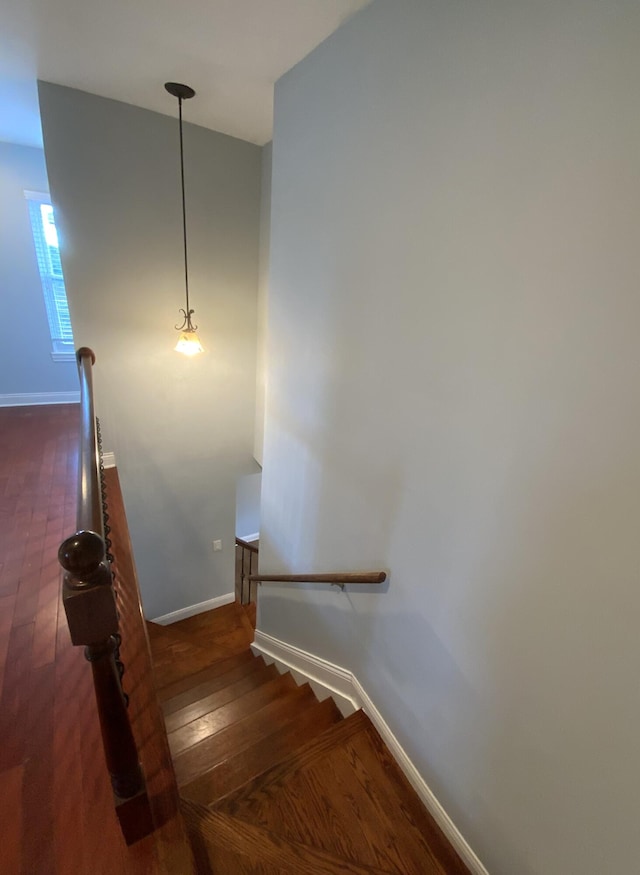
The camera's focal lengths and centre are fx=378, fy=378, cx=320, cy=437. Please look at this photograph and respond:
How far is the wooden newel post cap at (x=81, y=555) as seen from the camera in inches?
25.8

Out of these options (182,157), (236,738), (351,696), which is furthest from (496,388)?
(182,157)

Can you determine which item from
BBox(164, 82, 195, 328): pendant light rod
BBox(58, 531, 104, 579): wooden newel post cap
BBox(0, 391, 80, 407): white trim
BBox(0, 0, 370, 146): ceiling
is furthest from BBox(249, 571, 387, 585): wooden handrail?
BBox(0, 391, 80, 407): white trim

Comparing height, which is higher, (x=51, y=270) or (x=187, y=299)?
(x=51, y=270)

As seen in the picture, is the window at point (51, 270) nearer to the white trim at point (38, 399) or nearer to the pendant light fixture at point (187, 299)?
the white trim at point (38, 399)

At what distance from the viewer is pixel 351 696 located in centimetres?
203

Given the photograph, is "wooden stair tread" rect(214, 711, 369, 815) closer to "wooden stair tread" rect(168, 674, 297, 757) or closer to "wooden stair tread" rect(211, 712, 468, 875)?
"wooden stair tread" rect(211, 712, 468, 875)

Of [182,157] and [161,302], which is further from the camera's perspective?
[161,302]

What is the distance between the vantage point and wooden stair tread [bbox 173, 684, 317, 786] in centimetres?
184

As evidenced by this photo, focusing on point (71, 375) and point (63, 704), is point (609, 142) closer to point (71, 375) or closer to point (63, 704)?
point (63, 704)

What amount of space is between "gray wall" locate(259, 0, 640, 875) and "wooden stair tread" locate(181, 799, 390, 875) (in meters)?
0.46

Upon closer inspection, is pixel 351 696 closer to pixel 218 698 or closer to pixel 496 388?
pixel 218 698

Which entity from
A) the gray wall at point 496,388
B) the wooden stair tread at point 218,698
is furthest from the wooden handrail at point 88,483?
the wooden stair tread at point 218,698

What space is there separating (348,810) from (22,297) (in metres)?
4.44

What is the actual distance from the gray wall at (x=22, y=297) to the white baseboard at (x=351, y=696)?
3.20 meters
